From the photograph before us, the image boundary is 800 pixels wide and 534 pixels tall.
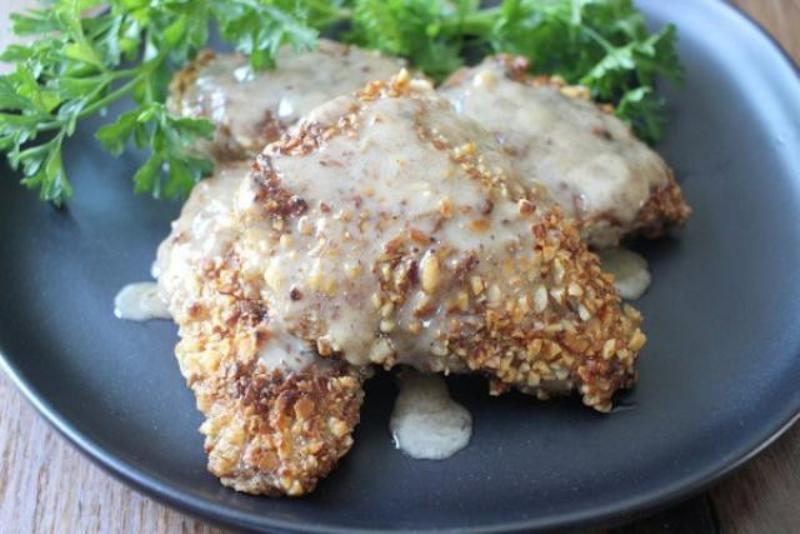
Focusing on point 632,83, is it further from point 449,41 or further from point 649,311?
point 649,311

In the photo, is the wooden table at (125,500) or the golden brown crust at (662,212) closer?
the wooden table at (125,500)

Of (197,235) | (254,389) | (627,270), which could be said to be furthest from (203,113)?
(627,270)

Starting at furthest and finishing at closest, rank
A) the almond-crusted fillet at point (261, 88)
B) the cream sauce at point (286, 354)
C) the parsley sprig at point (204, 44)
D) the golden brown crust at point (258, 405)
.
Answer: the almond-crusted fillet at point (261, 88) → the parsley sprig at point (204, 44) → the cream sauce at point (286, 354) → the golden brown crust at point (258, 405)

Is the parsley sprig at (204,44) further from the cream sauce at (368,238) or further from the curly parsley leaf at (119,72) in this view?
the cream sauce at (368,238)

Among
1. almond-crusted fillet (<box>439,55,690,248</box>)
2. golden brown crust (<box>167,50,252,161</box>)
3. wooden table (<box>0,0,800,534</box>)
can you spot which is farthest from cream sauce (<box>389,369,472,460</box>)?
golden brown crust (<box>167,50,252,161</box>)

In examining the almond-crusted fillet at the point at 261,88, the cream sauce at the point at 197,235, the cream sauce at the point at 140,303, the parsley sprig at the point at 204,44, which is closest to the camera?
the cream sauce at the point at 197,235

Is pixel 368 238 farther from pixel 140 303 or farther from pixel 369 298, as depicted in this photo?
pixel 140 303

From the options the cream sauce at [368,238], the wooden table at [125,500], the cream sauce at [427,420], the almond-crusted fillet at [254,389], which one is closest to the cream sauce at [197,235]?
the almond-crusted fillet at [254,389]
